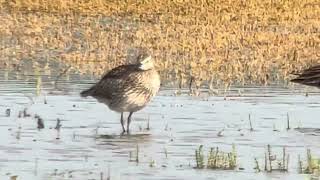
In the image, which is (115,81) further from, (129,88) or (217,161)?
(217,161)

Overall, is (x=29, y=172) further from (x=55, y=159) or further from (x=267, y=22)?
(x=267, y=22)

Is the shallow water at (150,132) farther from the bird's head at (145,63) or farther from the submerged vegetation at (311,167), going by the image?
the bird's head at (145,63)

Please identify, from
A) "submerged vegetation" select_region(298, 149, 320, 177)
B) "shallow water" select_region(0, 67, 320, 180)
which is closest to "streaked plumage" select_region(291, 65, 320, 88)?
"shallow water" select_region(0, 67, 320, 180)

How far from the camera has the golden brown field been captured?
19.1 meters

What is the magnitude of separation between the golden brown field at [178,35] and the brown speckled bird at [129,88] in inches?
144

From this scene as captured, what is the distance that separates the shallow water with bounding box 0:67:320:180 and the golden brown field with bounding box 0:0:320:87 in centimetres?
207

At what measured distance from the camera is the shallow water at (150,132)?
991 centimetres

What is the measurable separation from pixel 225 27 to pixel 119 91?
11.6 metres

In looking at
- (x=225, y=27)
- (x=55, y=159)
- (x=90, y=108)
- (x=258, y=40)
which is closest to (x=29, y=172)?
(x=55, y=159)

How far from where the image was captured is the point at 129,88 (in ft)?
43.9

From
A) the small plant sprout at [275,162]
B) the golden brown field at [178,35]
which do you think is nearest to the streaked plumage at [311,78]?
the golden brown field at [178,35]

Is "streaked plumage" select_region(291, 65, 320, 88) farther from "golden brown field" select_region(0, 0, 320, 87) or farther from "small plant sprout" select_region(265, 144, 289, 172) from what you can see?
"small plant sprout" select_region(265, 144, 289, 172)

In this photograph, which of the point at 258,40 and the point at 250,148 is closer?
the point at 250,148

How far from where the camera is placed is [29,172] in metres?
9.64
